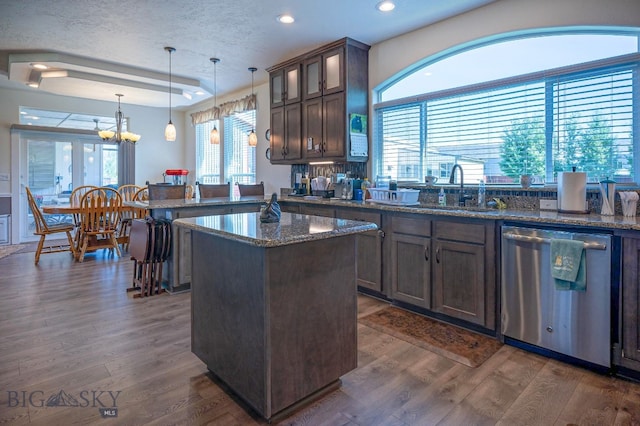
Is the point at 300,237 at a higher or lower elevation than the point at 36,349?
higher

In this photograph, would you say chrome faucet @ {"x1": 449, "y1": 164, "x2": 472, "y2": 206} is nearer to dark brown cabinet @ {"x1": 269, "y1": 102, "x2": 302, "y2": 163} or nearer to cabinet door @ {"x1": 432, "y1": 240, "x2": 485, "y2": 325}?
cabinet door @ {"x1": 432, "y1": 240, "x2": 485, "y2": 325}

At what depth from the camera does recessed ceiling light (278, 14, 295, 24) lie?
3.57 metres

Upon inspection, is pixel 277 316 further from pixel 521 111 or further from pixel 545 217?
pixel 521 111

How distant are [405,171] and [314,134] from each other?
1208 millimetres

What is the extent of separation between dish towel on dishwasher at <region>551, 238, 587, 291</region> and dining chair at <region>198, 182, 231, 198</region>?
3860mm

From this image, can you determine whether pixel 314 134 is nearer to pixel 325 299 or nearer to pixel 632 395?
pixel 325 299

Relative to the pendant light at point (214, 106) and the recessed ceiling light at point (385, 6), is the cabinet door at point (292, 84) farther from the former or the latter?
the recessed ceiling light at point (385, 6)

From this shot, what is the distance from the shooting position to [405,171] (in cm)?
411

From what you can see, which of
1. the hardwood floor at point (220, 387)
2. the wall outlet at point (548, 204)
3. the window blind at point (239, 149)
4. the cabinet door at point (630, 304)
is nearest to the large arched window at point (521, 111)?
the wall outlet at point (548, 204)

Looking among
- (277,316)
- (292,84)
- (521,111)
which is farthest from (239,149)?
(277,316)

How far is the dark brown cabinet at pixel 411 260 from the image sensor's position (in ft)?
10.1

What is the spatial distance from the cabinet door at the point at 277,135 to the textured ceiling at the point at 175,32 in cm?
66

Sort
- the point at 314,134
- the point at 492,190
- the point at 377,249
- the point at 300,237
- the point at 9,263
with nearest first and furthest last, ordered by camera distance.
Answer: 1. the point at 300,237
2. the point at 492,190
3. the point at 377,249
4. the point at 314,134
5. the point at 9,263

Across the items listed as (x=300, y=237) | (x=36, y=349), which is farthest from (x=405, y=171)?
(x=36, y=349)
